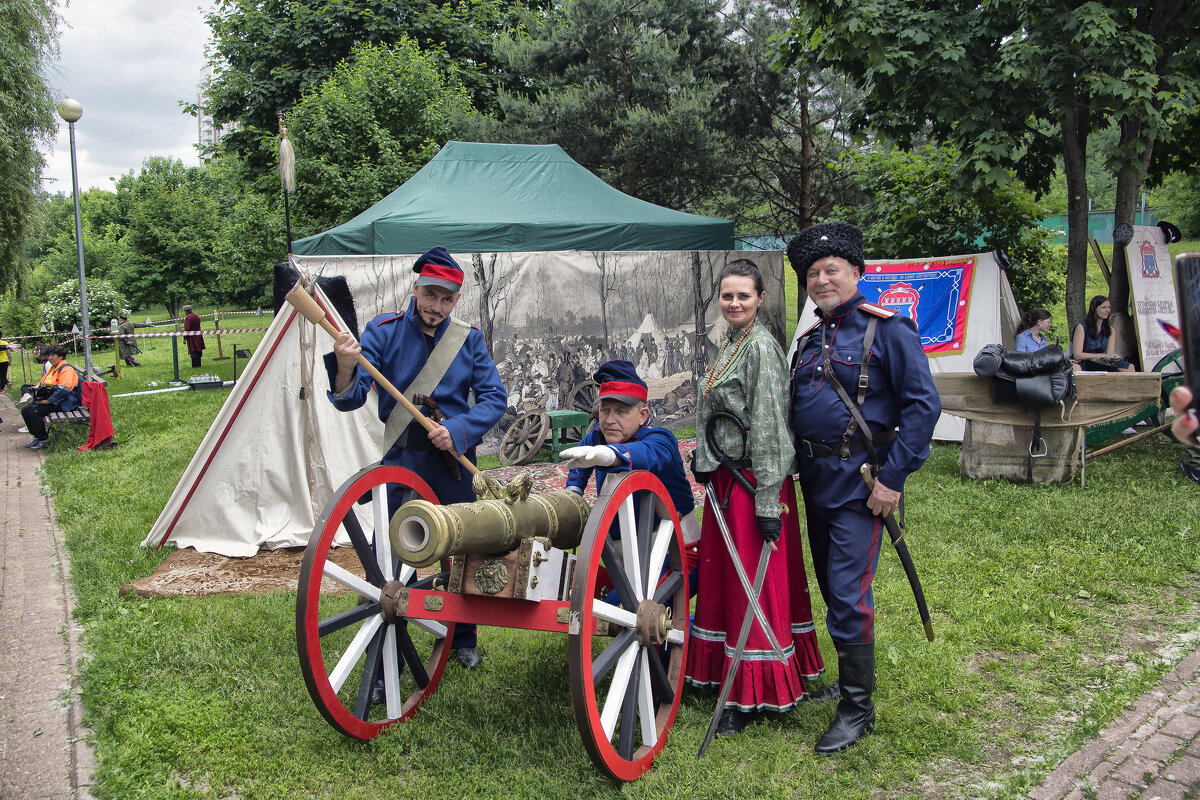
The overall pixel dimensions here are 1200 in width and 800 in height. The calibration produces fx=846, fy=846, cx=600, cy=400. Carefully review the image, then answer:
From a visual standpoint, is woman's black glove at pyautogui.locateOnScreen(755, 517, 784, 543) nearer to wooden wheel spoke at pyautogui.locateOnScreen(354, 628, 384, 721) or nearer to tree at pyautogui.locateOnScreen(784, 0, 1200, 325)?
wooden wheel spoke at pyautogui.locateOnScreen(354, 628, 384, 721)

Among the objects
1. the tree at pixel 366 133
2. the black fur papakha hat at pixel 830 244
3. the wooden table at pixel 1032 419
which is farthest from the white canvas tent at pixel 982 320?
the tree at pixel 366 133

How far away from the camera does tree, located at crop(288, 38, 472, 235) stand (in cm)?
1484

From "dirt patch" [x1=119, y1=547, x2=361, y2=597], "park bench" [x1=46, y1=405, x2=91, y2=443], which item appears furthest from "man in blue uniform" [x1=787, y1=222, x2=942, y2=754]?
"park bench" [x1=46, y1=405, x2=91, y2=443]

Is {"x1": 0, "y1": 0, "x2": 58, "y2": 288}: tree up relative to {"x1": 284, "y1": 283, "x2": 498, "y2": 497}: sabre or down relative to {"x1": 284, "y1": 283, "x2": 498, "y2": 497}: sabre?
up

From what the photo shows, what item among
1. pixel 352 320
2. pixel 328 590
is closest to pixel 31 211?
pixel 352 320

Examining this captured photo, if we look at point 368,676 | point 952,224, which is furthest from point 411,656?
point 952,224

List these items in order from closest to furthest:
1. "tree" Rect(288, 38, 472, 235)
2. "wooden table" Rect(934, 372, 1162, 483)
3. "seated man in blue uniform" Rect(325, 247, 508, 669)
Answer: "seated man in blue uniform" Rect(325, 247, 508, 669), "wooden table" Rect(934, 372, 1162, 483), "tree" Rect(288, 38, 472, 235)

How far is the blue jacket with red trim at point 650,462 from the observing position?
10.0 feet

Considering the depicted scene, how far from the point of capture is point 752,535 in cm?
317

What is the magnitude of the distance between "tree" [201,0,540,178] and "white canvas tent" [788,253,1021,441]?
14.6 metres

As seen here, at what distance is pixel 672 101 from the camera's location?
45.8 ft

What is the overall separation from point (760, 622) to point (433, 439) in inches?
58.3

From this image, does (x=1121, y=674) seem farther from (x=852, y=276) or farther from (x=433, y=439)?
(x=433, y=439)

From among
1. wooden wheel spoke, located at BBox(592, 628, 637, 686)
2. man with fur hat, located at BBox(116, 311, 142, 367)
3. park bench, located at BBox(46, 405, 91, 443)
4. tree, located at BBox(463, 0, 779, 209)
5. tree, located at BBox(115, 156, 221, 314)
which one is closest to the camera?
wooden wheel spoke, located at BBox(592, 628, 637, 686)
